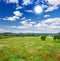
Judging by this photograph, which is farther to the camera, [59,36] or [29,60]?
[59,36]

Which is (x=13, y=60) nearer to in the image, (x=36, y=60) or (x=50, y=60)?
(x=36, y=60)

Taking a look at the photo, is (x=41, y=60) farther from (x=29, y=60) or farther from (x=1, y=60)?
(x=1, y=60)

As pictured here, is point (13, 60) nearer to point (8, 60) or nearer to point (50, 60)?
point (8, 60)

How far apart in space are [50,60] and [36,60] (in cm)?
Result: 313

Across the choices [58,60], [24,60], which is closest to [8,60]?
[24,60]

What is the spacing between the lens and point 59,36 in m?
101

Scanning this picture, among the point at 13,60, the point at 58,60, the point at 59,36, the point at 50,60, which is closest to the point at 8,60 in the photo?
the point at 13,60

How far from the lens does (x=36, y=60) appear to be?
2870 centimetres

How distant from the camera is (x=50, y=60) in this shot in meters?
29.0

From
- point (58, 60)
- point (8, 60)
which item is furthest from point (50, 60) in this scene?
point (8, 60)

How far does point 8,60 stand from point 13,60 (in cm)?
106

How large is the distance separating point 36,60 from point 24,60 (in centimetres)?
264

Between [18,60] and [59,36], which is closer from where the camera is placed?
[18,60]

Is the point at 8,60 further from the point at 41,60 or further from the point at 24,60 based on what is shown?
the point at 41,60
